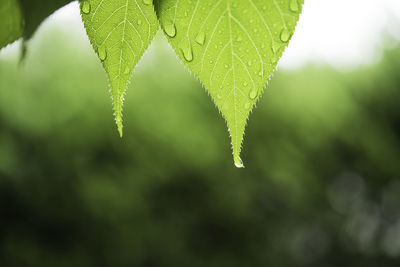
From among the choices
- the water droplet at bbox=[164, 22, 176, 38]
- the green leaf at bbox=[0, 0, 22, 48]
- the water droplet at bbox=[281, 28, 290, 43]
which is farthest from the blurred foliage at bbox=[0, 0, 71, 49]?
the water droplet at bbox=[281, 28, 290, 43]

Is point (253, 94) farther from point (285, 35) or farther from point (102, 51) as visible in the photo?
point (102, 51)

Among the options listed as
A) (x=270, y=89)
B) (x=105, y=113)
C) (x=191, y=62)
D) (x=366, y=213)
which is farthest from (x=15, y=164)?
(x=191, y=62)

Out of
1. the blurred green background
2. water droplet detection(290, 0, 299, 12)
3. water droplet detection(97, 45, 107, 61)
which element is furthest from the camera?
the blurred green background

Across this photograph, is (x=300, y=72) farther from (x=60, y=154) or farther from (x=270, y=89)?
(x=60, y=154)

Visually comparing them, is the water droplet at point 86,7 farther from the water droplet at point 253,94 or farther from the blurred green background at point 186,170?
the blurred green background at point 186,170

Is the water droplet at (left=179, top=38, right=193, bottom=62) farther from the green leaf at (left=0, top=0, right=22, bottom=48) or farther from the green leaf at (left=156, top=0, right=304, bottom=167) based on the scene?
the green leaf at (left=0, top=0, right=22, bottom=48)

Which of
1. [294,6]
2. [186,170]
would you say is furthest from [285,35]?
[186,170]
